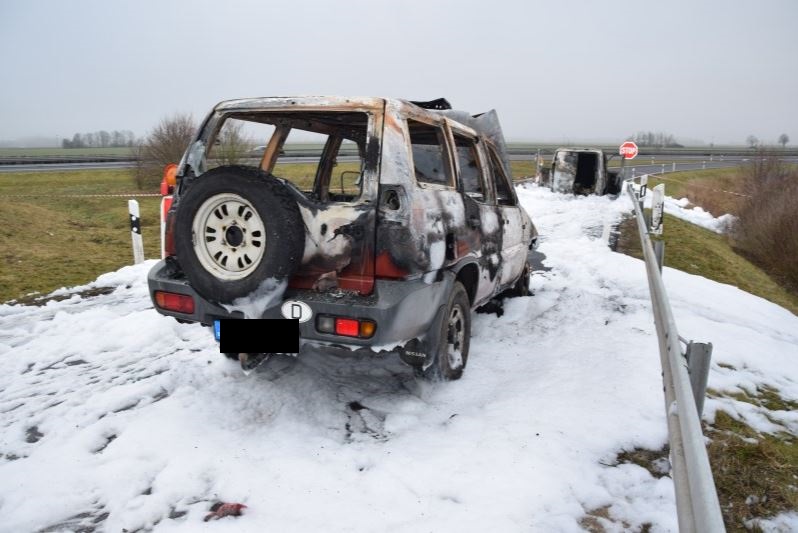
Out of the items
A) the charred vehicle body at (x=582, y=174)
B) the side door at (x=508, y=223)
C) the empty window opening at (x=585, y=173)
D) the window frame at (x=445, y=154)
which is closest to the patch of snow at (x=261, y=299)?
the window frame at (x=445, y=154)

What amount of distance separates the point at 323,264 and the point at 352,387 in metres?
1.19

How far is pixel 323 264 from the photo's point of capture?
3242 mm

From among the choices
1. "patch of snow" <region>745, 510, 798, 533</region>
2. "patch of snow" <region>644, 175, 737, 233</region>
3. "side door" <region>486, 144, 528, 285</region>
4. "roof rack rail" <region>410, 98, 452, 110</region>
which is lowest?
"patch of snow" <region>745, 510, 798, 533</region>


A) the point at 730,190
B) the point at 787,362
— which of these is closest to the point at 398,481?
the point at 787,362

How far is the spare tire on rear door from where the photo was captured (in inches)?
120

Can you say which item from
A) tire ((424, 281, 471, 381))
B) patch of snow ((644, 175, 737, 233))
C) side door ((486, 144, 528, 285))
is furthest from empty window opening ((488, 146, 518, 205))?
patch of snow ((644, 175, 737, 233))

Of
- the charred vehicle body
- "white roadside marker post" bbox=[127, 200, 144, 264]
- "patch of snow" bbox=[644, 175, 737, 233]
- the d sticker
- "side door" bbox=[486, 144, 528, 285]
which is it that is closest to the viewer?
the d sticker

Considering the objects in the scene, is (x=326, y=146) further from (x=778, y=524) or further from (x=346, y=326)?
(x=778, y=524)

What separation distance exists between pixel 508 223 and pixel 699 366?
8.59 feet

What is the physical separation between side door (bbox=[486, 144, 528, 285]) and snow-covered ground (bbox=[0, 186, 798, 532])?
594 millimetres

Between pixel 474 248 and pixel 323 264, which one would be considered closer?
pixel 323 264

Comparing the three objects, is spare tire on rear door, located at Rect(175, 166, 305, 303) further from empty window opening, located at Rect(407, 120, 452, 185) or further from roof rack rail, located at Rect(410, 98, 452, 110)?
roof rack rail, located at Rect(410, 98, 452, 110)

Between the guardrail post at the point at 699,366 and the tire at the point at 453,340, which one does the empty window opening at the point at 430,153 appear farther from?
the guardrail post at the point at 699,366

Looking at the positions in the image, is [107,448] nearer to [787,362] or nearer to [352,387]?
[352,387]
